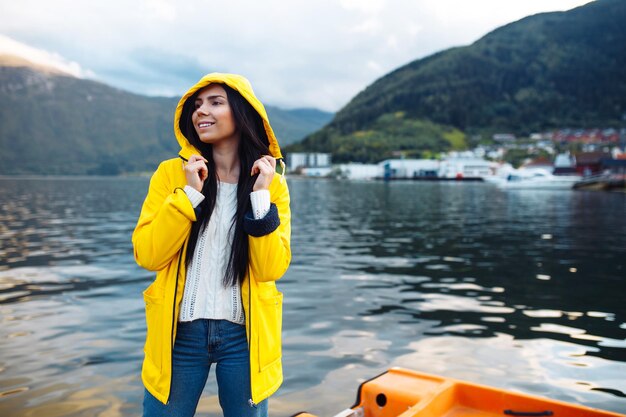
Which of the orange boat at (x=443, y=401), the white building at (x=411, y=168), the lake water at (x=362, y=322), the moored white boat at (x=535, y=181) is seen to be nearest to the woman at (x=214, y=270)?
the orange boat at (x=443, y=401)

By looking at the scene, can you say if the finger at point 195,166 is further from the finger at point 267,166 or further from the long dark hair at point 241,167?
the finger at point 267,166

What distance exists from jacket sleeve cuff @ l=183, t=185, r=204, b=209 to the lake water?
494cm

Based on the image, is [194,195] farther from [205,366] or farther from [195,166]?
[205,366]

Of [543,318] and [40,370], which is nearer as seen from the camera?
[40,370]

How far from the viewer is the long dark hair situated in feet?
10.2

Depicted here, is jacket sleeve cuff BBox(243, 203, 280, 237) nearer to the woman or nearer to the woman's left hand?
the woman

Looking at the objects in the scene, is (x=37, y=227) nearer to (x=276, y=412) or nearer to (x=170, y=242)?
(x=276, y=412)

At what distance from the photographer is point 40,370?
27.8 ft

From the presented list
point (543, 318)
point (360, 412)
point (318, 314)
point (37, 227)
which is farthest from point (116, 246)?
point (360, 412)

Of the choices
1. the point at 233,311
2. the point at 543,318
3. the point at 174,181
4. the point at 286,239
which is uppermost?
the point at 174,181

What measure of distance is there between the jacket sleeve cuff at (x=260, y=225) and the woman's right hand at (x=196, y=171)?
329 millimetres

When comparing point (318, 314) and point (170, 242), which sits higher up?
point (170, 242)

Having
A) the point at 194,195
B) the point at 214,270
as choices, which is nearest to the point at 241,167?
the point at 194,195

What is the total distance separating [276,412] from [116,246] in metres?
18.5
